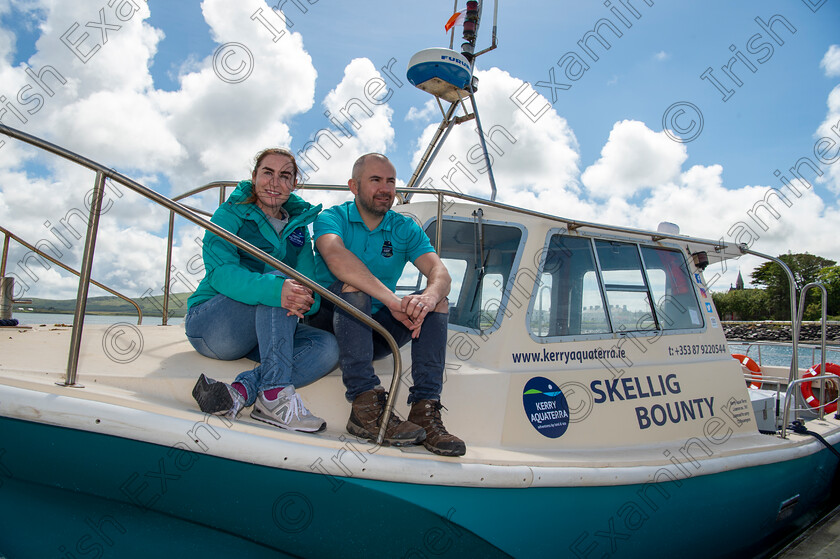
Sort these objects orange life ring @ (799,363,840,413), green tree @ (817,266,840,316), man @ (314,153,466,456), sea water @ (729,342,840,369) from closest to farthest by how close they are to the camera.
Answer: man @ (314,153,466,456) → orange life ring @ (799,363,840,413) → sea water @ (729,342,840,369) → green tree @ (817,266,840,316)

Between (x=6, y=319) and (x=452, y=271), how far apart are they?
10.2ft

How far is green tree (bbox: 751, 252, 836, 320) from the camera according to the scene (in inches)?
1998

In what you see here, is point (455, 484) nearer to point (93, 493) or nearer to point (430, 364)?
point (430, 364)

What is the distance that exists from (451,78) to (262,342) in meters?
2.70

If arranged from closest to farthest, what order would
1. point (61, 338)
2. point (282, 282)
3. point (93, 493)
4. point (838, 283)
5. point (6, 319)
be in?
point (93, 493) < point (282, 282) < point (61, 338) < point (6, 319) < point (838, 283)

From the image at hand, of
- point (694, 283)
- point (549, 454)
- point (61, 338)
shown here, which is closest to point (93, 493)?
point (61, 338)

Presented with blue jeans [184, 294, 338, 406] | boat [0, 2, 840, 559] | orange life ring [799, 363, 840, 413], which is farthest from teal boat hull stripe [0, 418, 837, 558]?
orange life ring [799, 363, 840, 413]

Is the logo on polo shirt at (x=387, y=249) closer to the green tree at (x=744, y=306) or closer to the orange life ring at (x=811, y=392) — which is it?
the orange life ring at (x=811, y=392)

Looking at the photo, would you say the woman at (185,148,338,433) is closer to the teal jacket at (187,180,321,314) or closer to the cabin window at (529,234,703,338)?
the teal jacket at (187,180,321,314)

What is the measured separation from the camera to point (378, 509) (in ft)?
6.12

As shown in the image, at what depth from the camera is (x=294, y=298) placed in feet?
6.61

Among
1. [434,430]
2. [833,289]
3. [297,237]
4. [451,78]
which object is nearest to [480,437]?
[434,430]

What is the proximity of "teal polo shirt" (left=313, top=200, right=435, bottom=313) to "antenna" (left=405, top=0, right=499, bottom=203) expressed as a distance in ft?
2.52

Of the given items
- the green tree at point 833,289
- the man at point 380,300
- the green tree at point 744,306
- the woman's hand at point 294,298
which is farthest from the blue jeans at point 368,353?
the green tree at point 833,289
